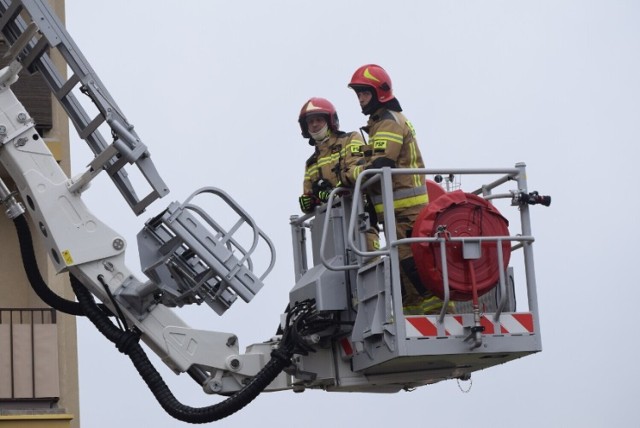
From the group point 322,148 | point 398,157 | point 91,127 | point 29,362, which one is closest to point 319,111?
point 322,148

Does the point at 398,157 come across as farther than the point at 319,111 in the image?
No

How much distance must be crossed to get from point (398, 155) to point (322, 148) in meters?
1.30

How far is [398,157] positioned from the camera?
43.2 ft

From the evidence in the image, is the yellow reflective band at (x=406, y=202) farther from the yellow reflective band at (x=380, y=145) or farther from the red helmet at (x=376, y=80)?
the red helmet at (x=376, y=80)

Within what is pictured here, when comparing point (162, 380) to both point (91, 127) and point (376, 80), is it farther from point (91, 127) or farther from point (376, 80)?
point (376, 80)

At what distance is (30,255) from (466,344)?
13.1 feet

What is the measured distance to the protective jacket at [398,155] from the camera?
513 inches

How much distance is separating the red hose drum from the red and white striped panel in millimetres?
205

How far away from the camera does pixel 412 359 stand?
40.3 ft

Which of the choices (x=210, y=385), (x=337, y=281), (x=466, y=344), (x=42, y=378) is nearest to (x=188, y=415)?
(x=210, y=385)

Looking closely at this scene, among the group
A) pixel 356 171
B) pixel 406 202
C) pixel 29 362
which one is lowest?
pixel 29 362

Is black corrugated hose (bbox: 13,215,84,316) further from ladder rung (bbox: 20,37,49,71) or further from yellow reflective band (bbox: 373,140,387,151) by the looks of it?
yellow reflective band (bbox: 373,140,387,151)

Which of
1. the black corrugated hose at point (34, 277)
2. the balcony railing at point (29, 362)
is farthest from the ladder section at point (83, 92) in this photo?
the balcony railing at point (29, 362)

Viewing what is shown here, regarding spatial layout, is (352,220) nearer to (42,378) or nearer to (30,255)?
(30,255)
